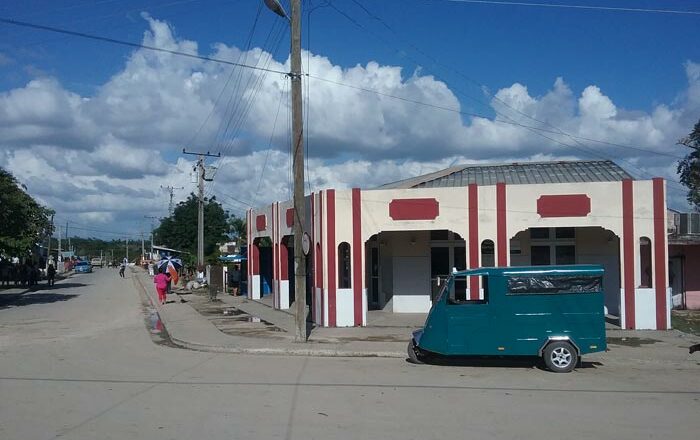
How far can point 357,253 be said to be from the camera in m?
20.8

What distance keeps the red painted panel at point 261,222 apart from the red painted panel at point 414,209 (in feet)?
33.7

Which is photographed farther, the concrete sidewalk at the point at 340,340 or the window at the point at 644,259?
the window at the point at 644,259

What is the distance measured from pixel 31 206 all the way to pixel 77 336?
25.0 m

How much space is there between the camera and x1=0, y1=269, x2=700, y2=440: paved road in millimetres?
8016

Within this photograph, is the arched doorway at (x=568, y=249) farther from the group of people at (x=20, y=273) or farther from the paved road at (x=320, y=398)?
the group of people at (x=20, y=273)


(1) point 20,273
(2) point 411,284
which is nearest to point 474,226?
(2) point 411,284

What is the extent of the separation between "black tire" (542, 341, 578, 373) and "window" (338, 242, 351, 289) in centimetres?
915

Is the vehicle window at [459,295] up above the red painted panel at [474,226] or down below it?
below

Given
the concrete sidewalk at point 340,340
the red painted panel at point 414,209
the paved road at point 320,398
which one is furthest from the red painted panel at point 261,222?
the paved road at point 320,398

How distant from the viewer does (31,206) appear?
135 ft

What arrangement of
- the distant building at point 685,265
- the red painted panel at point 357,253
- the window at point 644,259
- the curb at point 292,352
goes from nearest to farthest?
the curb at point 292,352 < the red painted panel at point 357,253 < the window at point 644,259 < the distant building at point 685,265

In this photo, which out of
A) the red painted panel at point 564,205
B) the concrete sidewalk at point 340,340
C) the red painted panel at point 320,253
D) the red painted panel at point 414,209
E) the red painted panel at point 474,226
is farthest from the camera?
the red painted panel at point 320,253

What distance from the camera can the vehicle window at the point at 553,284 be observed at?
1305 cm

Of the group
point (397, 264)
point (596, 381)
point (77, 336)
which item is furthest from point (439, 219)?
point (77, 336)
